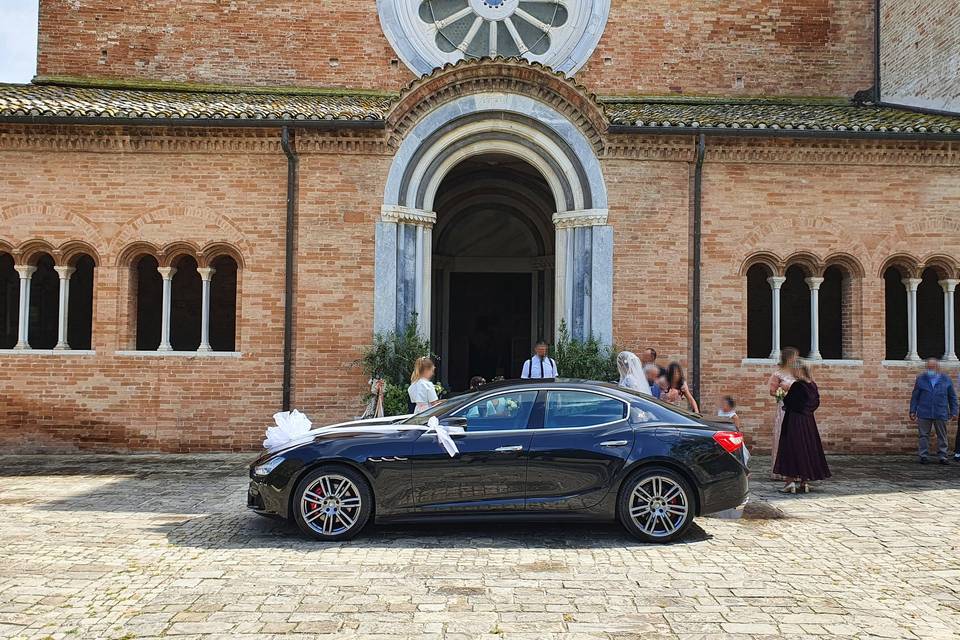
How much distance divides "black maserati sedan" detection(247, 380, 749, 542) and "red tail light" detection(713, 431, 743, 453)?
0.4 inches

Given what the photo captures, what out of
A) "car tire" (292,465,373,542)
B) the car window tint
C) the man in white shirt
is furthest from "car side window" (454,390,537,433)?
the man in white shirt

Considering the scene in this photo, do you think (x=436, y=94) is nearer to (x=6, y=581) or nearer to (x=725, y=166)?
(x=725, y=166)

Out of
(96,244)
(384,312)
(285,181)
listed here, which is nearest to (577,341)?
(384,312)

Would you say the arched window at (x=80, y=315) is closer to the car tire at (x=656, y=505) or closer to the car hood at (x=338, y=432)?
the car hood at (x=338, y=432)

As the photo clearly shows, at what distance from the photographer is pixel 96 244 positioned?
12.2 meters

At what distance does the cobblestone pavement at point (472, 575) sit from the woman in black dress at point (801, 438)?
0.38m

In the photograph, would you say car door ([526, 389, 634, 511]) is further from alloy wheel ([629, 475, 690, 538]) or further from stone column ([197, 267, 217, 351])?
stone column ([197, 267, 217, 351])

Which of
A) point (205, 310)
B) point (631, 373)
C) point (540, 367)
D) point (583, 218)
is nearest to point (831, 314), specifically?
point (583, 218)

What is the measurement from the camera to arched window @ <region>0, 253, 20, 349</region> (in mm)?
14812

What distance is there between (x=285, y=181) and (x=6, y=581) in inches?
309

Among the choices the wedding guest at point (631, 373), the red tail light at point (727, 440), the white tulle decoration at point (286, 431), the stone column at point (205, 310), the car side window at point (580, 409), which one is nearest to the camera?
the red tail light at point (727, 440)

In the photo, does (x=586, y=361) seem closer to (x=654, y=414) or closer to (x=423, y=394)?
(x=423, y=394)

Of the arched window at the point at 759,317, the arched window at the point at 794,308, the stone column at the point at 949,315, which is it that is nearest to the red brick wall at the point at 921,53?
the stone column at the point at 949,315

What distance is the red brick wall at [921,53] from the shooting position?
14.1 m
